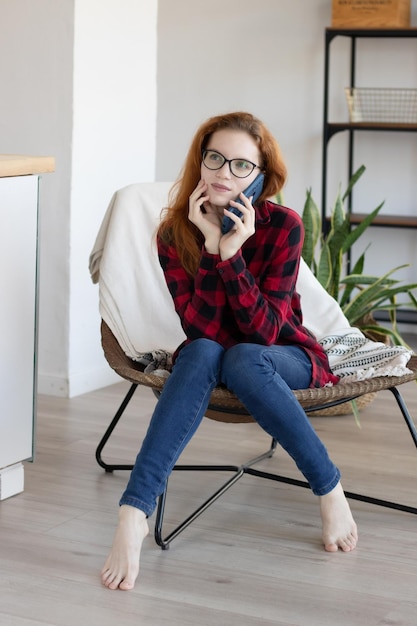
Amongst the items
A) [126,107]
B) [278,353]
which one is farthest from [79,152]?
[278,353]

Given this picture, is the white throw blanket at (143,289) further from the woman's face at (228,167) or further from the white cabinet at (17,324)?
the woman's face at (228,167)

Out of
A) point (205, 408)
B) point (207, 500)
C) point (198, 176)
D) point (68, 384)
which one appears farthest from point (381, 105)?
point (205, 408)

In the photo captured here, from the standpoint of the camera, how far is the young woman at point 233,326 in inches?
81.0

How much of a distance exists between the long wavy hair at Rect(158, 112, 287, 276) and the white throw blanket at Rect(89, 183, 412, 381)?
296mm

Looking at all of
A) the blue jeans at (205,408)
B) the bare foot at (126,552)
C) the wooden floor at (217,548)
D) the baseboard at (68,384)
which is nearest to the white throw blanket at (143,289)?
the wooden floor at (217,548)

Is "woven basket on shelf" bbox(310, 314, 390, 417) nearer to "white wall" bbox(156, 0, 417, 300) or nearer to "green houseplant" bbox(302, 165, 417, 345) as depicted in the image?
"green houseplant" bbox(302, 165, 417, 345)

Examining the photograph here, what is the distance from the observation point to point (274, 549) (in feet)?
7.23

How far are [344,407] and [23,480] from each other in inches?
46.0

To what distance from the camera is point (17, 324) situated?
8.05 ft

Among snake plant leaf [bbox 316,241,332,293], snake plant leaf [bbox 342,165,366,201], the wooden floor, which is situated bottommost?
the wooden floor

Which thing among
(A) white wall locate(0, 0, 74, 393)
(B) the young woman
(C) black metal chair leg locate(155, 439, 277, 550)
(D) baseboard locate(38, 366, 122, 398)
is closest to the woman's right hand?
(B) the young woman

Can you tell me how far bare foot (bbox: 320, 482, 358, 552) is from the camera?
2172mm

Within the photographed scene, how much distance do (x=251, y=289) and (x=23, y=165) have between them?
25.0 inches

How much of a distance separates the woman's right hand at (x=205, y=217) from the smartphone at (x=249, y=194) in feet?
0.06
